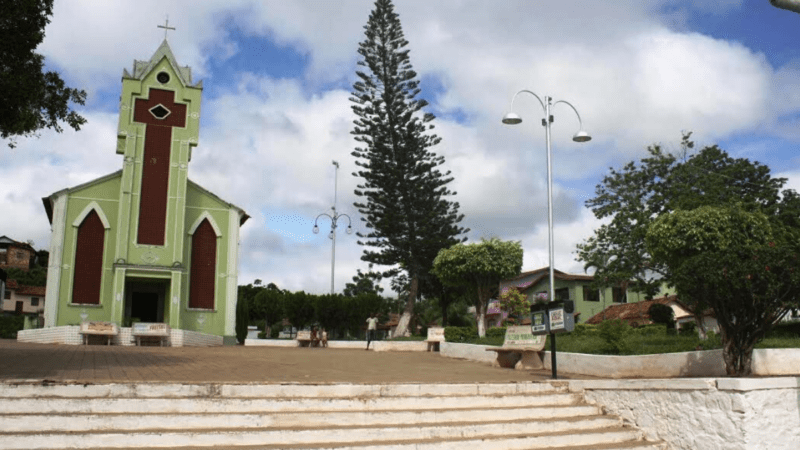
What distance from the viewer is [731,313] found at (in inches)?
345

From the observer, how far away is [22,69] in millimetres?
8664

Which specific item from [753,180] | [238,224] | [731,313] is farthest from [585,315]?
[731,313]

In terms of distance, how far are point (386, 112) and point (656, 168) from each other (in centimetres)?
1329

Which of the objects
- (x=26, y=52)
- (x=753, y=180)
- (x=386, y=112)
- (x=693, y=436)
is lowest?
(x=693, y=436)

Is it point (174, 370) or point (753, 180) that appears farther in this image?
point (753, 180)

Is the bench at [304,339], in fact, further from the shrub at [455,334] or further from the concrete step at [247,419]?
the concrete step at [247,419]

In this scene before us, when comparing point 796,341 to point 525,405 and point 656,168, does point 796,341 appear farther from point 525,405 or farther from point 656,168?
point 656,168

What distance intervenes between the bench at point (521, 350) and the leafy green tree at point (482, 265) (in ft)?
32.0

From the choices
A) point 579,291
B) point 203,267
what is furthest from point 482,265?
point 579,291

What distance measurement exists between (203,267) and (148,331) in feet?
16.0

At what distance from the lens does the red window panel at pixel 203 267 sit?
88.0 ft

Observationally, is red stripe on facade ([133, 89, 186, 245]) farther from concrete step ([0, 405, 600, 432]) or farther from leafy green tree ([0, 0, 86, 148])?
concrete step ([0, 405, 600, 432])

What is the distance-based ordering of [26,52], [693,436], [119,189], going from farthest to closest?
[119,189]
[26,52]
[693,436]

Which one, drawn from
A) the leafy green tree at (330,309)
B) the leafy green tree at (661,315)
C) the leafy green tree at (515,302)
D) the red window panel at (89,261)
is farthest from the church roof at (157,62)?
the leafy green tree at (661,315)
